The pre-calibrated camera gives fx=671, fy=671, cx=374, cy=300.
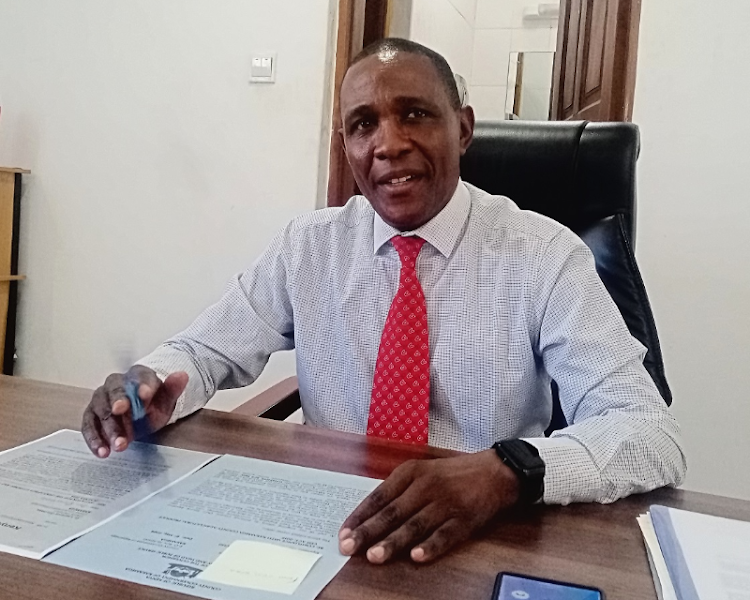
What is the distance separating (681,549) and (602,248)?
69cm

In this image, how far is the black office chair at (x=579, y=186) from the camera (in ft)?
3.76

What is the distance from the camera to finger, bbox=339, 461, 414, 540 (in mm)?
585

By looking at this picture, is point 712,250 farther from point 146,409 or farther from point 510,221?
point 146,409

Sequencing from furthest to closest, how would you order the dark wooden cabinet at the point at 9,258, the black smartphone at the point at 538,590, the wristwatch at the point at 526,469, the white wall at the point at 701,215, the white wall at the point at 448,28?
1. the white wall at the point at 448,28
2. the dark wooden cabinet at the point at 9,258
3. the white wall at the point at 701,215
4. the wristwatch at the point at 526,469
5. the black smartphone at the point at 538,590

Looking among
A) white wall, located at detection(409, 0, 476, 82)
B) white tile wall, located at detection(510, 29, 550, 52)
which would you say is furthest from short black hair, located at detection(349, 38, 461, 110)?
white tile wall, located at detection(510, 29, 550, 52)

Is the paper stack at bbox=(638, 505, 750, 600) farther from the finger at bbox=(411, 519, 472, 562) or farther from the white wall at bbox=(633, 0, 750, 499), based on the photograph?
the white wall at bbox=(633, 0, 750, 499)

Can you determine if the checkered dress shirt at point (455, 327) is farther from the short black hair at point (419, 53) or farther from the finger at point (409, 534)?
the finger at point (409, 534)

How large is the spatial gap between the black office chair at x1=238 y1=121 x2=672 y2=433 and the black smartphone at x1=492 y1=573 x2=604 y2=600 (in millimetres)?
655

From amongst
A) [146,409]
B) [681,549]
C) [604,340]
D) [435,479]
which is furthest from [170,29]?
[681,549]

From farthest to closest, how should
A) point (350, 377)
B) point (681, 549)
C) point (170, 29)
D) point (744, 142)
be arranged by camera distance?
point (170, 29) → point (744, 142) → point (350, 377) → point (681, 549)

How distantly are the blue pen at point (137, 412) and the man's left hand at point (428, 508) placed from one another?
0.38 meters

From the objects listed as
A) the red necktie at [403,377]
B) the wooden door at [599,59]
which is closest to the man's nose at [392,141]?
the red necktie at [403,377]

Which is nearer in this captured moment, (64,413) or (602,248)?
(64,413)

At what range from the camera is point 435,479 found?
0.64 m
